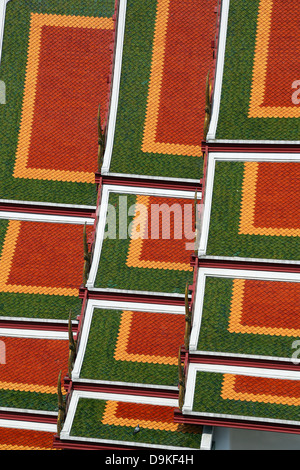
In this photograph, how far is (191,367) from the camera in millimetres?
43125

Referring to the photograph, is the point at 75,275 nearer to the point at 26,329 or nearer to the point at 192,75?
the point at 26,329

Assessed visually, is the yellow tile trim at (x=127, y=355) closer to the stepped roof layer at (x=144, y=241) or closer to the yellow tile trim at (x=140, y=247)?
the stepped roof layer at (x=144, y=241)

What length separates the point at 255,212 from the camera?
151 ft

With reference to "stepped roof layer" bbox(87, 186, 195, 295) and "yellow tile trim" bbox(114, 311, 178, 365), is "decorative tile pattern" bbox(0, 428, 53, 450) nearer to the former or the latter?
"yellow tile trim" bbox(114, 311, 178, 365)

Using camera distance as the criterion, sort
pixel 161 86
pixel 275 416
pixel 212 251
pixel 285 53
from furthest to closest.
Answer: pixel 161 86 → pixel 285 53 → pixel 212 251 → pixel 275 416

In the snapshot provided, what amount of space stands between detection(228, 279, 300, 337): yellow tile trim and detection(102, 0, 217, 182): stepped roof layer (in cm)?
731

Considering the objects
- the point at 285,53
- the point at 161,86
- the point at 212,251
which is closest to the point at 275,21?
the point at 285,53

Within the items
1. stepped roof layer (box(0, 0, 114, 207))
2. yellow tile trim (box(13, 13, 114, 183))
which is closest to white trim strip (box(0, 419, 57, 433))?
stepped roof layer (box(0, 0, 114, 207))

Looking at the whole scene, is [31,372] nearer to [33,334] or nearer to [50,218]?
[33,334]

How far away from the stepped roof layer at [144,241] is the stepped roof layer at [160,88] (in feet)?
3.46

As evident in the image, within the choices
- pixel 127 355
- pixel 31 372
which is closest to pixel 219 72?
pixel 127 355

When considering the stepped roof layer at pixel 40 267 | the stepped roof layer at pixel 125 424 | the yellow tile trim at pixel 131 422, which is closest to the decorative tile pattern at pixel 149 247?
the stepped roof layer at pixel 40 267

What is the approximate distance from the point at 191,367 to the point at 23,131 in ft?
49.3

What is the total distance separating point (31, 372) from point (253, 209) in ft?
33.4
